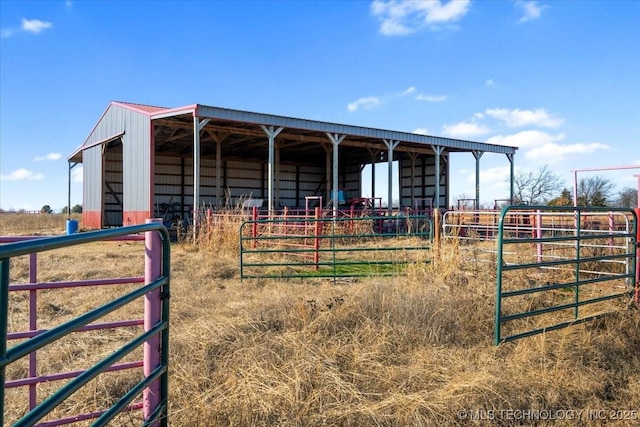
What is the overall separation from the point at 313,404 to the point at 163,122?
1576 cm

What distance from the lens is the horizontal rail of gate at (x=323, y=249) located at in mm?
7734

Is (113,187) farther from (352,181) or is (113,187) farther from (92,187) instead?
(352,181)

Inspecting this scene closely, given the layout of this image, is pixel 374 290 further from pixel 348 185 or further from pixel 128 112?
pixel 348 185

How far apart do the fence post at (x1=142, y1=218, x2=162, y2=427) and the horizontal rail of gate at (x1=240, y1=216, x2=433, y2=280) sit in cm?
472

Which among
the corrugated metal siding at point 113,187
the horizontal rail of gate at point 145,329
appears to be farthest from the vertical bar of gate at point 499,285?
the corrugated metal siding at point 113,187

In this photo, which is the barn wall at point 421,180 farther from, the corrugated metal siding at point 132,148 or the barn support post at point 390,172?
the corrugated metal siding at point 132,148

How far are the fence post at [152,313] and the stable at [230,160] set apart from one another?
1179 cm

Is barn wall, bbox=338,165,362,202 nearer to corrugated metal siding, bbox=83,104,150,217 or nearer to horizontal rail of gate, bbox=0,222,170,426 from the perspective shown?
corrugated metal siding, bbox=83,104,150,217

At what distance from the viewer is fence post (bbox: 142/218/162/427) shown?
98.3 inches

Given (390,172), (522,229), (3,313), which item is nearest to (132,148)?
(390,172)

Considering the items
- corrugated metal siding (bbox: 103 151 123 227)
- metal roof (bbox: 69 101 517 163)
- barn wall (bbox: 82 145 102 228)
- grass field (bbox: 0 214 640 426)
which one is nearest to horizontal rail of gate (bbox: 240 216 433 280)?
grass field (bbox: 0 214 640 426)

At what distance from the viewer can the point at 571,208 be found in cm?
507

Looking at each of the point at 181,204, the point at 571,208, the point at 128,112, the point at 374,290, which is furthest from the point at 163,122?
the point at 571,208

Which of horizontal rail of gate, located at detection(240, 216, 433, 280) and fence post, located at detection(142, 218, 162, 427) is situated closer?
fence post, located at detection(142, 218, 162, 427)
